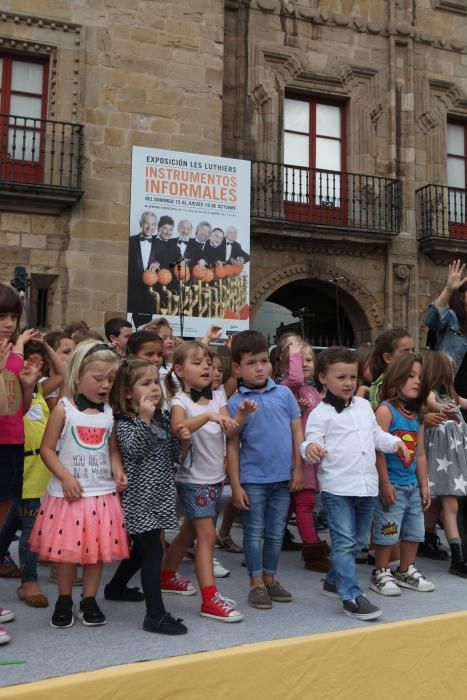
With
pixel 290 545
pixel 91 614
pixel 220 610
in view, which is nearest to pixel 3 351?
pixel 91 614

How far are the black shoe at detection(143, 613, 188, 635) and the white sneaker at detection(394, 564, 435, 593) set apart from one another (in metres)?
1.51

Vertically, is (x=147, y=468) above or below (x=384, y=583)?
above

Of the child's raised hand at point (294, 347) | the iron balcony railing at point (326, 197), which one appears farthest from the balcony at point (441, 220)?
the child's raised hand at point (294, 347)

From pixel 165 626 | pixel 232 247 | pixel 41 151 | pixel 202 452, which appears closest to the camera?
pixel 165 626

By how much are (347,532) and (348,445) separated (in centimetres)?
44

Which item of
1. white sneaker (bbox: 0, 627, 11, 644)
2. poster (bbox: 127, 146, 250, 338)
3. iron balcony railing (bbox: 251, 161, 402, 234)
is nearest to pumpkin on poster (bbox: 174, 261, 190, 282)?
poster (bbox: 127, 146, 250, 338)

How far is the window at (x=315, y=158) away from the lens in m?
12.7

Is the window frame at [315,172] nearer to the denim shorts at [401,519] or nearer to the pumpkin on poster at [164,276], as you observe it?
the pumpkin on poster at [164,276]

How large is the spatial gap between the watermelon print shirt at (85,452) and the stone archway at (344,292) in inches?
359

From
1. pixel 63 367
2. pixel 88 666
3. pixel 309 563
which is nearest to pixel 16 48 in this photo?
pixel 63 367

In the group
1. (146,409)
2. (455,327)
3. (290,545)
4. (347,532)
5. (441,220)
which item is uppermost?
(441,220)

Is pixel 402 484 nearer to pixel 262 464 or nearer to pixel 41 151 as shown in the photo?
pixel 262 464

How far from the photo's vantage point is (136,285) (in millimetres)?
10531

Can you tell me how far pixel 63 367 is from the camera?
3.80m
